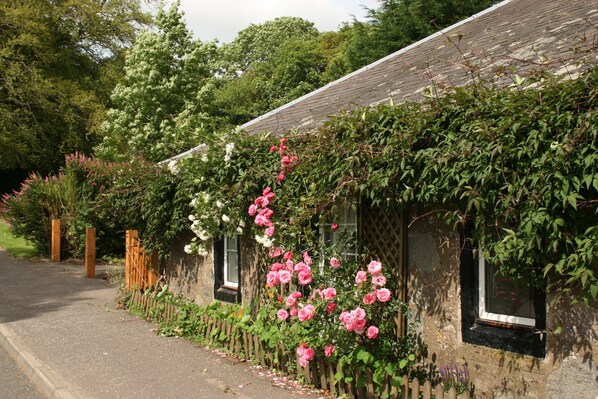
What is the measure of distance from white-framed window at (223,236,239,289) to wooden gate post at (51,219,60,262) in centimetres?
1155

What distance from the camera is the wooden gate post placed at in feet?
66.5

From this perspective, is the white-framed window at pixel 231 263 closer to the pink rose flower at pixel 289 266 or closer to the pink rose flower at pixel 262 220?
the pink rose flower at pixel 262 220

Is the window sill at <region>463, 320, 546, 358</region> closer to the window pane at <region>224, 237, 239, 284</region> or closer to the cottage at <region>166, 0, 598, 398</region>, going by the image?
the cottage at <region>166, 0, 598, 398</region>

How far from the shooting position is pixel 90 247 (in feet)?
57.0

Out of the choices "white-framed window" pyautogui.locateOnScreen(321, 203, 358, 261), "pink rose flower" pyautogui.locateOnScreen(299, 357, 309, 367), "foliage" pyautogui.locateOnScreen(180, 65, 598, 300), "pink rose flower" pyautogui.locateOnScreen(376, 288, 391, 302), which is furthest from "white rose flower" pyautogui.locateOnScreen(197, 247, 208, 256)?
"pink rose flower" pyautogui.locateOnScreen(376, 288, 391, 302)

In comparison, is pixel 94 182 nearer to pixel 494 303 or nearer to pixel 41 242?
pixel 41 242

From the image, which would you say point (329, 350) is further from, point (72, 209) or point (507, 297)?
point (72, 209)

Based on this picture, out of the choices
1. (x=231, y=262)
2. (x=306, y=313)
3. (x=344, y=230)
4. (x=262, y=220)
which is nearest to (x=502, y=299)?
(x=306, y=313)

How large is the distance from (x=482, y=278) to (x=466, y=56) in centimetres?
393

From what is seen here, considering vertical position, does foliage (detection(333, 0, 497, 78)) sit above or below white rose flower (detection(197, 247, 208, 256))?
above

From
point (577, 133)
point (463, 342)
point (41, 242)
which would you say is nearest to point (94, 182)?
point (41, 242)

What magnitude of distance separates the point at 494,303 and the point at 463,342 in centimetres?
51

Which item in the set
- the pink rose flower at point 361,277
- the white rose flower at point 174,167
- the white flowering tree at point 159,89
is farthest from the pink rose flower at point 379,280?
the white flowering tree at point 159,89

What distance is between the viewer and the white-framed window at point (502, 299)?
20.1 ft
